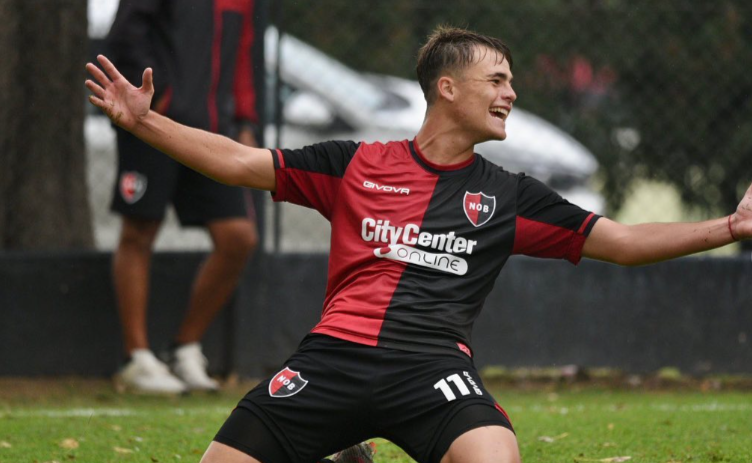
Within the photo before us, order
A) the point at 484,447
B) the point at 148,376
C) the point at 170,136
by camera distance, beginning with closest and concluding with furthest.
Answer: the point at 484,447
the point at 170,136
the point at 148,376

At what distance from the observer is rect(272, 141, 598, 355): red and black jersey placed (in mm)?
3773

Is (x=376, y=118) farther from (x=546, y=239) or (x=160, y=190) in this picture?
(x=546, y=239)

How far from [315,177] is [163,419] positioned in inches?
82.4

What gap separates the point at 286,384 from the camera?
366 cm

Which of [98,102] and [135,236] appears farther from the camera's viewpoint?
[135,236]

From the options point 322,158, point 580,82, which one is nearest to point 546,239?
point 322,158

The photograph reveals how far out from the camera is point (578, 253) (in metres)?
3.98

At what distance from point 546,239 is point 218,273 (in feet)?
9.71

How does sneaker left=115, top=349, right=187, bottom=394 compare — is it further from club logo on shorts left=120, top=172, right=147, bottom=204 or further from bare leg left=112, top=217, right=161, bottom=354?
club logo on shorts left=120, top=172, right=147, bottom=204

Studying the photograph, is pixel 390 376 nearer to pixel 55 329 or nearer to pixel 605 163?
pixel 55 329

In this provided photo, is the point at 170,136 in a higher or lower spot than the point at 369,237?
higher

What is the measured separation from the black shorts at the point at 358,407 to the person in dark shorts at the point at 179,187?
9.20ft

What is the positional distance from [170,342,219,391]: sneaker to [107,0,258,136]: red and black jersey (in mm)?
1232

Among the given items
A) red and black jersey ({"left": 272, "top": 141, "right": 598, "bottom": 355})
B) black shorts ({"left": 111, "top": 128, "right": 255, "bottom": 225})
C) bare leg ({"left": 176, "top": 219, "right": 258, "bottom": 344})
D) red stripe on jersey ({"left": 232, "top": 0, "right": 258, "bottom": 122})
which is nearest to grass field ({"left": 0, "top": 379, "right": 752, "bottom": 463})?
bare leg ({"left": 176, "top": 219, "right": 258, "bottom": 344})
